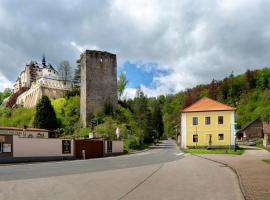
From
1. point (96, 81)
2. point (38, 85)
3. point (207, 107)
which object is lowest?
point (207, 107)

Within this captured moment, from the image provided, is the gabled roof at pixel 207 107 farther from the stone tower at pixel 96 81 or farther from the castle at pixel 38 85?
the castle at pixel 38 85

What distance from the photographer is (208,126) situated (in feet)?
173

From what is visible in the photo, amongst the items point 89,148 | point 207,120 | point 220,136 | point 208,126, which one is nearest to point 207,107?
point 207,120

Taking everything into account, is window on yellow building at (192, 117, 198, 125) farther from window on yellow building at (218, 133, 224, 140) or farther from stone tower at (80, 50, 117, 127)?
stone tower at (80, 50, 117, 127)

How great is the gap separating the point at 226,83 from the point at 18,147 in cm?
12051

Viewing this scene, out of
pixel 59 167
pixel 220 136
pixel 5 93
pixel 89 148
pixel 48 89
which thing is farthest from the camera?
pixel 5 93

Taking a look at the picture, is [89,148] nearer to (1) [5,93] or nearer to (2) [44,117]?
(2) [44,117]

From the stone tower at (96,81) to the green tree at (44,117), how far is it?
262 inches

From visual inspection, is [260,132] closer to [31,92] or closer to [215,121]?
[215,121]

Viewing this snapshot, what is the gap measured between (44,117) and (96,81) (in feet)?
38.2

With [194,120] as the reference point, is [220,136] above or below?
below

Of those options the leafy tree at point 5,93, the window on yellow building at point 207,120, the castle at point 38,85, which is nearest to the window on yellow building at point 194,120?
the window on yellow building at point 207,120

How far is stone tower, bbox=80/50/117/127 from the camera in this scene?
67312 mm

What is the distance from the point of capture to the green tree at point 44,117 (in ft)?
201
